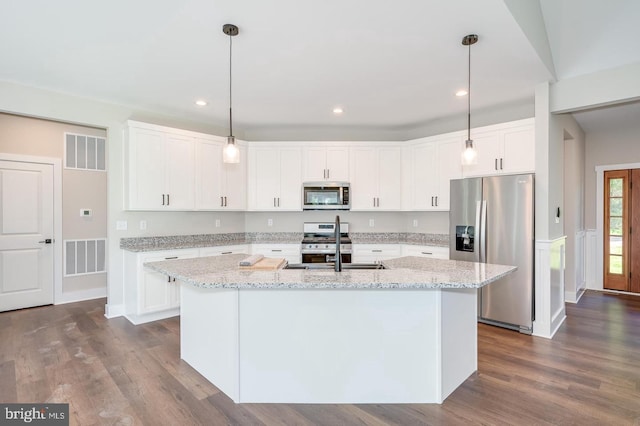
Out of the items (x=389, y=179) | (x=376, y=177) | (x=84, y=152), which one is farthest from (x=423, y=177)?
(x=84, y=152)

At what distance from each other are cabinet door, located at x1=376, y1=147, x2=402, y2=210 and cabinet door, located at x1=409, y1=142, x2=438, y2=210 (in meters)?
0.20

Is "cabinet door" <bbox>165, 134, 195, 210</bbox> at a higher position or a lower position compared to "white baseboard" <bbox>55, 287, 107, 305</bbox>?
higher

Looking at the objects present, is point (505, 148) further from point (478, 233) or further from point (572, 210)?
point (572, 210)

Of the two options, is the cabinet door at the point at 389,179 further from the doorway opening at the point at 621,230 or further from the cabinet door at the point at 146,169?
the doorway opening at the point at 621,230

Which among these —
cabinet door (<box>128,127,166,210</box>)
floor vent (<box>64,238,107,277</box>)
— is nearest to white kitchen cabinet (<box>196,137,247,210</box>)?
cabinet door (<box>128,127,166,210</box>)

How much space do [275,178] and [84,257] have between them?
9.90ft

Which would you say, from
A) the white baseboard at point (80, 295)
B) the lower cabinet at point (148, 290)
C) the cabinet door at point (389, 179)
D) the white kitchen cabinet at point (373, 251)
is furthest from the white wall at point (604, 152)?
the white baseboard at point (80, 295)

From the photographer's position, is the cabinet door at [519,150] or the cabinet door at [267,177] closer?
the cabinet door at [519,150]

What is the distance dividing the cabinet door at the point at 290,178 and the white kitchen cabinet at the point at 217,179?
566 mm

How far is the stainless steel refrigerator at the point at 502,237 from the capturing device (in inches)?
136

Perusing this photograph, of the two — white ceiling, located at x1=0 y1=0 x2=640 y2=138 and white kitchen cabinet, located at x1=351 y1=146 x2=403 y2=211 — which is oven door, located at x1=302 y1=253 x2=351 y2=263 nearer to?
white kitchen cabinet, located at x1=351 y1=146 x2=403 y2=211

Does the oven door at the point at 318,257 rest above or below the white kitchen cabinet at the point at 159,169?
below

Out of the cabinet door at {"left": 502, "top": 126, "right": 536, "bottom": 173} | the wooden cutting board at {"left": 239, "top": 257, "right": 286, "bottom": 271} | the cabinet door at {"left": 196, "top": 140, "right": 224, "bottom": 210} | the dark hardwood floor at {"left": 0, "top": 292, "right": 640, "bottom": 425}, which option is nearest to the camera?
the dark hardwood floor at {"left": 0, "top": 292, "right": 640, "bottom": 425}

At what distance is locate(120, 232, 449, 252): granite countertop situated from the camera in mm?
4168
